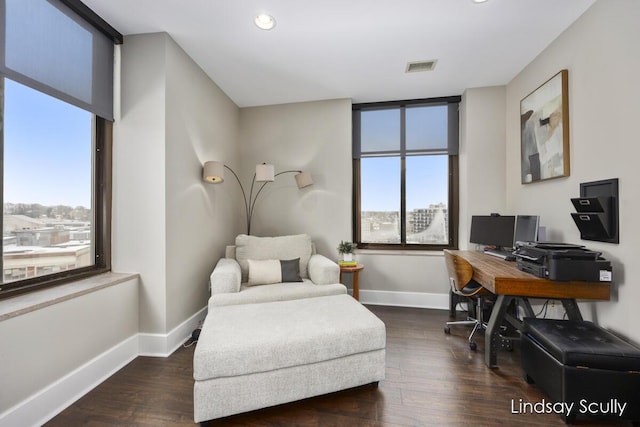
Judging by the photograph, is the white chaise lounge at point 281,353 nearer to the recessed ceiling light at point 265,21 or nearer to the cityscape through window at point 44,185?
the cityscape through window at point 44,185

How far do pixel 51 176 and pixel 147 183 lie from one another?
563mm

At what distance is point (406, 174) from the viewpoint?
3557 mm

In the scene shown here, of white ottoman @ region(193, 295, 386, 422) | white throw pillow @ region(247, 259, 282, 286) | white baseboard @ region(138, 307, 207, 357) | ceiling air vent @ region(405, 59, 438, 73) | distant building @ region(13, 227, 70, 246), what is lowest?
white baseboard @ region(138, 307, 207, 357)

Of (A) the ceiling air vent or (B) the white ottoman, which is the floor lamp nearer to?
(B) the white ottoman

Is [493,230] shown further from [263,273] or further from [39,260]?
[39,260]

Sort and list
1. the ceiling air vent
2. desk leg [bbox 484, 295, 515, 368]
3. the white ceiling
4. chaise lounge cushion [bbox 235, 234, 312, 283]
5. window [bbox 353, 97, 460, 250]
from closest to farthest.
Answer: the white ceiling < desk leg [bbox 484, 295, 515, 368] < the ceiling air vent < chaise lounge cushion [bbox 235, 234, 312, 283] < window [bbox 353, 97, 460, 250]

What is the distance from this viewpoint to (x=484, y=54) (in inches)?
98.6

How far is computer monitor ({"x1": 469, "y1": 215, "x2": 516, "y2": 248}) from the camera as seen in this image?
108 inches

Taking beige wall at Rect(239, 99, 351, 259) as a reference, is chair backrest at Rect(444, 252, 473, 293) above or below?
below

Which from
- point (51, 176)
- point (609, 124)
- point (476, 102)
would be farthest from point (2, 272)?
point (476, 102)

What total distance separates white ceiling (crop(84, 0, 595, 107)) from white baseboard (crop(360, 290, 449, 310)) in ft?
8.44

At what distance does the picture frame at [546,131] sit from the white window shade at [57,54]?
12.3 feet

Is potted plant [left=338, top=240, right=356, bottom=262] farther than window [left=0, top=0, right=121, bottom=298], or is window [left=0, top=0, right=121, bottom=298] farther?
potted plant [left=338, top=240, right=356, bottom=262]

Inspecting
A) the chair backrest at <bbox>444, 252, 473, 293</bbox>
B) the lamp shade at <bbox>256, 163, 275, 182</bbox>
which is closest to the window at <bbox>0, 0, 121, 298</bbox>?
the lamp shade at <bbox>256, 163, 275, 182</bbox>
